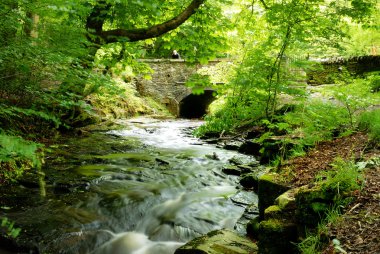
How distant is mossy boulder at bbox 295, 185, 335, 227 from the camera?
2.62 meters

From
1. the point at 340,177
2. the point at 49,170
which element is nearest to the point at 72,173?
the point at 49,170

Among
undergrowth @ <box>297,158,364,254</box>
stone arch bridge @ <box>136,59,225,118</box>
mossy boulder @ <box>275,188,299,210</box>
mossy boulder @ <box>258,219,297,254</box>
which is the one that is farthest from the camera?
stone arch bridge @ <box>136,59,225,118</box>

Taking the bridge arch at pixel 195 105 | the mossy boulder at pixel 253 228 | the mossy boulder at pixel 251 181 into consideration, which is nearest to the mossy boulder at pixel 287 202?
the mossy boulder at pixel 253 228

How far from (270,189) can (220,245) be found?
94 centimetres

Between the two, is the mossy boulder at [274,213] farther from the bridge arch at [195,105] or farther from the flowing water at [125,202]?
the bridge arch at [195,105]

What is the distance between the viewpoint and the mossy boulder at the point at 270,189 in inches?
142

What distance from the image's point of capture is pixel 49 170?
5.63 metres

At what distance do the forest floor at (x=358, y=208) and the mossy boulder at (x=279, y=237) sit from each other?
536 millimetres

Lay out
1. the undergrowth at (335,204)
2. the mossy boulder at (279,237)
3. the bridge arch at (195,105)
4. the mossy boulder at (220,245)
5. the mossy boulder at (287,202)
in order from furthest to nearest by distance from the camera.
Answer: the bridge arch at (195,105), the mossy boulder at (220,245), the mossy boulder at (287,202), the mossy boulder at (279,237), the undergrowth at (335,204)

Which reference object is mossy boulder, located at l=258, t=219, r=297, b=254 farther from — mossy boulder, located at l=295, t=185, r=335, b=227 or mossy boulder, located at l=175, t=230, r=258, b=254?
mossy boulder, located at l=175, t=230, r=258, b=254

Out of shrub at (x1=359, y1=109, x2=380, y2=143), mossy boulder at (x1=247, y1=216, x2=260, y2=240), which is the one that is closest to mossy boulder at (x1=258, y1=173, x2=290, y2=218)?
mossy boulder at (x1=247, y1=216, x2=260, y2=240)

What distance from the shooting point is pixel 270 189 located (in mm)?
3738

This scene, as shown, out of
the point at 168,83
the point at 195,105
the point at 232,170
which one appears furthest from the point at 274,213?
the point at 195,105

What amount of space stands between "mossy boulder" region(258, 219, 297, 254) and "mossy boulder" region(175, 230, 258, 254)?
407 millimetres
